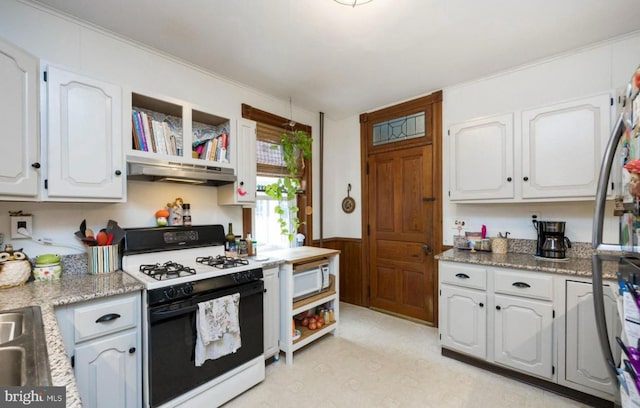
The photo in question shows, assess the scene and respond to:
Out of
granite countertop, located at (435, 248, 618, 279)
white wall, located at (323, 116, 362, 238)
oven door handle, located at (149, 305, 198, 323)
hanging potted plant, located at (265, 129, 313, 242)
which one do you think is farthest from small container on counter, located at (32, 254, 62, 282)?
granite countertop, located at (435, 248, 618, 279)

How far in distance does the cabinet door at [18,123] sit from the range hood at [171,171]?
463 millimetres

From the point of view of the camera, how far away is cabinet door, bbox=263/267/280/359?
2.25 metres

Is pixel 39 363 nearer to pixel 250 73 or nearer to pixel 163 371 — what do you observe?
pixel 163 371

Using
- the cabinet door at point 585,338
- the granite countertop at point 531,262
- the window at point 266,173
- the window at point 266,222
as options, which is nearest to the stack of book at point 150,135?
the window at point 266,173

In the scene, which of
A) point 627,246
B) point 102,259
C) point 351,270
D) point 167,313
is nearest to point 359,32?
point 627,246

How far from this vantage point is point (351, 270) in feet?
12.4

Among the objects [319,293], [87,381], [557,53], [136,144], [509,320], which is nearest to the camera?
[87,381]

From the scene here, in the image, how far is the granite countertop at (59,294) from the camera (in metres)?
0.85

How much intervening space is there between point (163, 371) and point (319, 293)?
1507 millimetres

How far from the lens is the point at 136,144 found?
1.93 meters

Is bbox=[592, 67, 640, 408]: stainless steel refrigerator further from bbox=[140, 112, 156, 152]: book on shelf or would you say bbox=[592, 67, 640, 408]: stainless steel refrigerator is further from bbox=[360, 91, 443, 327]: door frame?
bbox=[140, 112, 156, 152]: book on shelf

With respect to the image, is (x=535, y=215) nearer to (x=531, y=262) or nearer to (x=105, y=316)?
(x=531, y=262)

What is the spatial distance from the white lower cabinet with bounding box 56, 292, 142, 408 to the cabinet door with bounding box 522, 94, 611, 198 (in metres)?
3.01

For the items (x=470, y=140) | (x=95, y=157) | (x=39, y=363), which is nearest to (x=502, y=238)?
(x=470, y=140)
